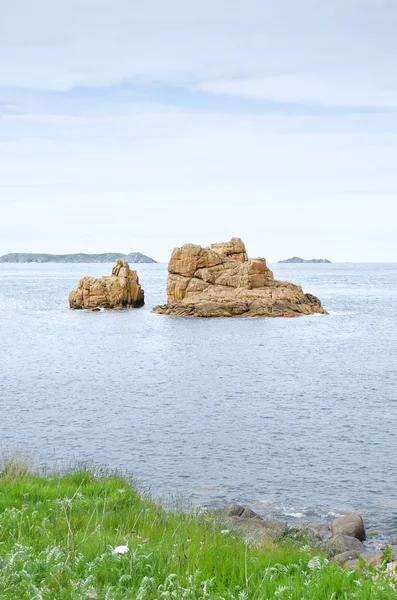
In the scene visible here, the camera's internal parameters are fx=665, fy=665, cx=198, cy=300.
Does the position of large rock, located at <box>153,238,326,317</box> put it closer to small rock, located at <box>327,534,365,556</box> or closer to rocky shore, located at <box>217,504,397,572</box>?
rocky shore, located at <box>217,504,397,572</box>

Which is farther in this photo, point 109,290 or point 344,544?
point 109,290

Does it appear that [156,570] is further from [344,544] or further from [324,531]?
[324,531]

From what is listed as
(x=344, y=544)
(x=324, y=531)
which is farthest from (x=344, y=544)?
(x=324, y=531)

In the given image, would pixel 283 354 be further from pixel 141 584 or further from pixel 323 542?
pixel 141 584

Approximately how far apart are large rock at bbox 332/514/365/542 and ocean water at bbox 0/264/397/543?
49 centimetres

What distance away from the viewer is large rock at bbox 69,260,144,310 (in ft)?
314

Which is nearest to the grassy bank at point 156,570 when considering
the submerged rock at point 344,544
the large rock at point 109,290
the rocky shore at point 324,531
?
the rocky shore at point 324,531

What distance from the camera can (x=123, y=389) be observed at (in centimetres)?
4022

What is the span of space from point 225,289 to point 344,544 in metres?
72.3

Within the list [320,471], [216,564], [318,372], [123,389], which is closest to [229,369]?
[318,372]

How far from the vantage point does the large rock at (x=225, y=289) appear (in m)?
84.2

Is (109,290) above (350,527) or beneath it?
above

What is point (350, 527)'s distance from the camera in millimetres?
17125

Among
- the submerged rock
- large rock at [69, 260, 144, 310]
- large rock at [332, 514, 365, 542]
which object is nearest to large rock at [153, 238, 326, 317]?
large rock at [69, 260, 144, 310]
